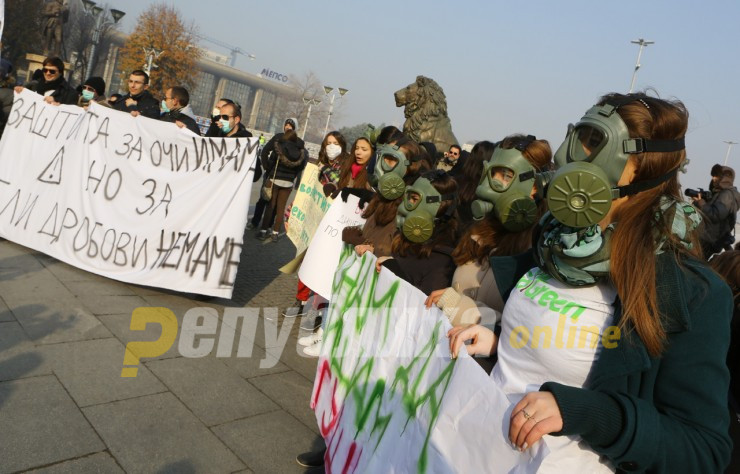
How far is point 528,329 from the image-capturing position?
166 centimetres

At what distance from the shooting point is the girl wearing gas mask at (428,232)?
10.6 feet

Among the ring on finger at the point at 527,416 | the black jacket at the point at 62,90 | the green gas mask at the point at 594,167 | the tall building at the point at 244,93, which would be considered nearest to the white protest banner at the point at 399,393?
the ring on finger at the point at 527,416

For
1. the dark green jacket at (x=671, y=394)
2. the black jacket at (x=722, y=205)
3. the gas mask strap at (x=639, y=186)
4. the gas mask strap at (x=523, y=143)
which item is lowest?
the dark green jacket at (x=671, y=394)

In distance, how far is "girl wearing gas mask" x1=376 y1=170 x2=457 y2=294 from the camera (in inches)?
128

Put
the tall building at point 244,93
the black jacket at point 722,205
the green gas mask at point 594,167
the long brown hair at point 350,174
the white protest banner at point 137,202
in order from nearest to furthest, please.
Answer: the green gas mask at point 594,167 < the long brown hair at point 350,174 < the white protest banner at point 137,202 < the black jacket at point 722,205 < the tall building at point 244,93

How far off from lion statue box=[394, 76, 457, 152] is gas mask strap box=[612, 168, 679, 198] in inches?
219

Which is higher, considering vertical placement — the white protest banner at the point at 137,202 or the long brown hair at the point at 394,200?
the long brown hair at the point at 394,200

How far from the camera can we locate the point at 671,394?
4.58 feet

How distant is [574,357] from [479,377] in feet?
0.88

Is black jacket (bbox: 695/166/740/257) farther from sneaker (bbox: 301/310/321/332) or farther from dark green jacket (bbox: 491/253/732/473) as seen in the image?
dark green jacket (bbox: 491/253/732/473)

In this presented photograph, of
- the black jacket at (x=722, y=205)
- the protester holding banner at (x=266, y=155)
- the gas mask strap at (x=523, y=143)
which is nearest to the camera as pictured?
the gas mask strap at (x=523, y=143)

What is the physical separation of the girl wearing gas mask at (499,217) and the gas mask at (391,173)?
3.47 ft

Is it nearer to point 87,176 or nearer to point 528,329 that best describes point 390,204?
point 528,329

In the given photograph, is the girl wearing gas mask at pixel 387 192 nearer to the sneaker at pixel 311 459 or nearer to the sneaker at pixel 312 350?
the sneaker at pixel 312 350
